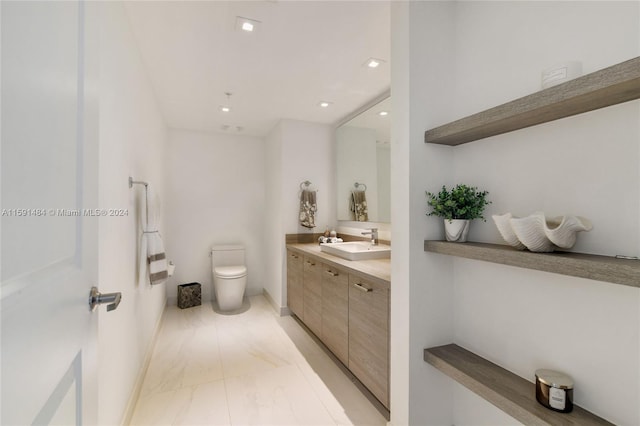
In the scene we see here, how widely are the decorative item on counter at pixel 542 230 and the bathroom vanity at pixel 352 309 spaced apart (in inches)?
26.8

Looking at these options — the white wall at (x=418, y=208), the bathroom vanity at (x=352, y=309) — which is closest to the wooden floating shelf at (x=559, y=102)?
the white wall at (x=418, y=208)

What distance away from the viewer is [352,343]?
6.62ft

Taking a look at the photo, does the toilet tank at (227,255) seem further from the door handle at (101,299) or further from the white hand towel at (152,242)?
the door handle at (101,299)

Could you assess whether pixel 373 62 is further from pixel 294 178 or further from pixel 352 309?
pixel 352 309

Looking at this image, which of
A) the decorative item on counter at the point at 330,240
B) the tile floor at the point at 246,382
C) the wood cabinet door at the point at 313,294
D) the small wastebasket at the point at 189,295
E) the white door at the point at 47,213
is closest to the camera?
the white door at the point at 47,213

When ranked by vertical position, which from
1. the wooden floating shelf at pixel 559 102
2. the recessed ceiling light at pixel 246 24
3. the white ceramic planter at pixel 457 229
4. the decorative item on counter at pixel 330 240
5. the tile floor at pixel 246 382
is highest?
the recessed ceiling light at pixel 246 24

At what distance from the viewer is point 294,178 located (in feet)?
11.3

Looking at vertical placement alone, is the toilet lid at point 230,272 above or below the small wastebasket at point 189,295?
above

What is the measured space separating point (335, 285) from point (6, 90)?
2063 millimetres

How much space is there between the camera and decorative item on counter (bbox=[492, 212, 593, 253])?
921mm

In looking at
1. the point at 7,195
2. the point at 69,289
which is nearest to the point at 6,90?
the point at 7,195

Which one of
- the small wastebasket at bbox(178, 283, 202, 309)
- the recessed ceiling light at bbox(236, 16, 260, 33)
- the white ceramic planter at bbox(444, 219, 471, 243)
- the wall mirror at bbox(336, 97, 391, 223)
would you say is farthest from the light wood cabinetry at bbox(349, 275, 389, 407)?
the small wastebasket at bbox(178, 283, 202, 309)

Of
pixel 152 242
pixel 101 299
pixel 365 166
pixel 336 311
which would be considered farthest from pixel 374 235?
pixel 101 299

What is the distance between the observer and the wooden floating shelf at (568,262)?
76cm
